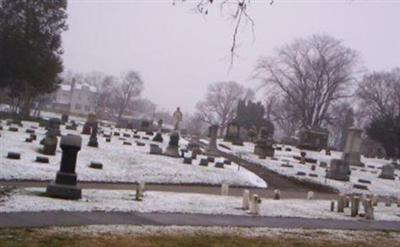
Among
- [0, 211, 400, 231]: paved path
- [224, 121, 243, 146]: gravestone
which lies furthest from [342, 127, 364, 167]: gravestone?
[0, 211, 400, 231]: paved path

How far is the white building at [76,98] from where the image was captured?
136 m

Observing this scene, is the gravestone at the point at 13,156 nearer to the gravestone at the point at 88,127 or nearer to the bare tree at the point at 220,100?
the gravestone at the point at 88,127

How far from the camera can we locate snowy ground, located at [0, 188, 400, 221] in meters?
11.3

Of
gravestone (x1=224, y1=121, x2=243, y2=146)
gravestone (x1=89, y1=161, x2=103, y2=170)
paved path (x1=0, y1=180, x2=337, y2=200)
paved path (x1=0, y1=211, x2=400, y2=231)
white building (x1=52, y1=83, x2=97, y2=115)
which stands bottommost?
paved path (x1=0, y1=180, x2=337, y2=200)

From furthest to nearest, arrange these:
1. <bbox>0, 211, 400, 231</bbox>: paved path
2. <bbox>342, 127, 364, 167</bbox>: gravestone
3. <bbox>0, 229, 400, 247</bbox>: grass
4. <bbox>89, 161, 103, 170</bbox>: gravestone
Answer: <bbox>342, 127, 364, 167</bbox>: gravestone < <bbox>89, 161, 103, 170</bbox>: gravestone < <bbox>0, 211, 400, 231</bbox>: paved path < <bbox>0, 229, 400, 247</bbox>: grass

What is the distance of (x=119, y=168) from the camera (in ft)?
75.5

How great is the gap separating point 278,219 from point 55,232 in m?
6.33

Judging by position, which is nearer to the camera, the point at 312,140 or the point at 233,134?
the point at 233,134

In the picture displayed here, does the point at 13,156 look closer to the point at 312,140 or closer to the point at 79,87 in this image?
the point at 312,140

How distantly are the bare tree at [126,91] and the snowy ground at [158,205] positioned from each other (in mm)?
101931

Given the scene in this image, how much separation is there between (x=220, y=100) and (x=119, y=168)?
96.5 metres

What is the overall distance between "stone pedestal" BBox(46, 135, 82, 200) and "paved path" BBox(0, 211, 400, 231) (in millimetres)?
1999

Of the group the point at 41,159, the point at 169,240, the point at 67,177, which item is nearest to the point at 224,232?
the point at 169,240

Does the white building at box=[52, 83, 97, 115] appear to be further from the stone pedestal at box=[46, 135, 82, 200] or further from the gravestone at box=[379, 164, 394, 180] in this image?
the stone pedestal at box=[46, 135, 82, 200]
